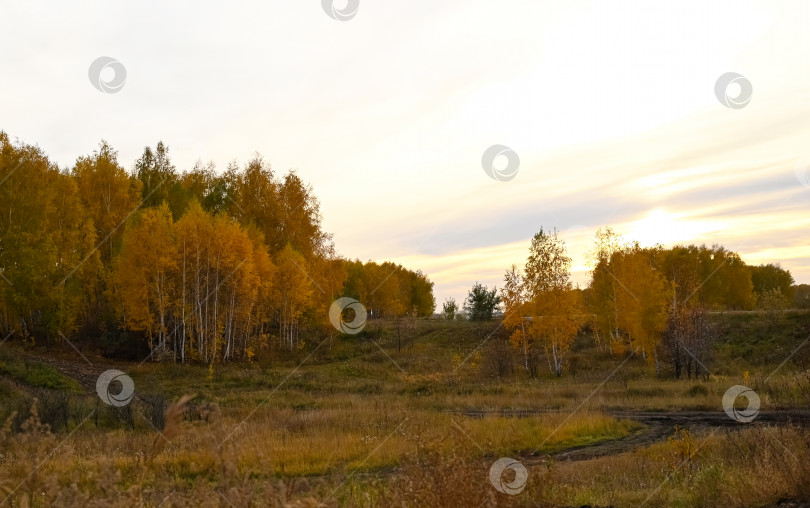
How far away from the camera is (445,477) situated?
17.9 ft

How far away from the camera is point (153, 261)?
35438mm

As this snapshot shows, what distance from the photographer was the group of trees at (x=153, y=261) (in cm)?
3391

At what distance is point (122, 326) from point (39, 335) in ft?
16.2
